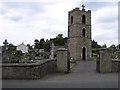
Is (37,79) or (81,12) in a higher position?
(81,12)

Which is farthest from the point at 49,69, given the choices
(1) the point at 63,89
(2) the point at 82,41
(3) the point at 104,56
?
(2) the point at 82,41

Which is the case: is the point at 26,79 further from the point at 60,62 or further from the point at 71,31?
the point at 71,31

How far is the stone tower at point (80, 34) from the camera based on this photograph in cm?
5753

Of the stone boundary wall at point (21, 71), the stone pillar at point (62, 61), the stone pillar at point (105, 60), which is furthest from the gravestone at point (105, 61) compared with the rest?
the stone boundary wall at point (21, 71)

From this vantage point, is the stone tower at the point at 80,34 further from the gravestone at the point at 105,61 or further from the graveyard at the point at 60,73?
the gravestone at the point at 105,61

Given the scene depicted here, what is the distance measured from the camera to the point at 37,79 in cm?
1462

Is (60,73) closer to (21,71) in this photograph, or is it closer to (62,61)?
(62,61)

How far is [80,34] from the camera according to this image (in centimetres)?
5806

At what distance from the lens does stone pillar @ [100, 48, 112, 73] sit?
748 inches

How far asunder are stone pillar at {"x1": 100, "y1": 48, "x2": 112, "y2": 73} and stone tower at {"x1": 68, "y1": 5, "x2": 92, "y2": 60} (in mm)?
37764

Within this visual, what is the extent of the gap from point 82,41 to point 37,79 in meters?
43.8

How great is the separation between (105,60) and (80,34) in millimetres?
39133

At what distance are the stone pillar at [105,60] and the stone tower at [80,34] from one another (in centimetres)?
3776

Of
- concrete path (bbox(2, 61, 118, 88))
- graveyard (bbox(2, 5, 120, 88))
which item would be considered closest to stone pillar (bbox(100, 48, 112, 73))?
graveyard (bbox(2, 5, 120, 88))
